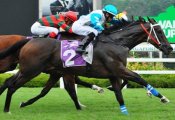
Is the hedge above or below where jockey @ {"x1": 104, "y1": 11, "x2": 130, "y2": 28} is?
below

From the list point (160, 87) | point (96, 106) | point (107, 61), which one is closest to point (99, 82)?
point (160, 87)

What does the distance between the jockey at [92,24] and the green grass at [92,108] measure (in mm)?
1039

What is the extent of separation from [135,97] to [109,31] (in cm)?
269

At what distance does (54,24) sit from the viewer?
34.7 feet

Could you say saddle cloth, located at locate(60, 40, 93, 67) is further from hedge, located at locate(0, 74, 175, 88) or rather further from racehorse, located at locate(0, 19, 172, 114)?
hedge, located at locate(0, 74, 175, 88)

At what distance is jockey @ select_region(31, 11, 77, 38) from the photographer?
10.4 m

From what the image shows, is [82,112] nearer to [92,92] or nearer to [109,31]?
[109,31]

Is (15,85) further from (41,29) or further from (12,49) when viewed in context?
(41,29)

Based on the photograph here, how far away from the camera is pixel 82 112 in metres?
9.67

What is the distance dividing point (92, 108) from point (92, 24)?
4.69ft

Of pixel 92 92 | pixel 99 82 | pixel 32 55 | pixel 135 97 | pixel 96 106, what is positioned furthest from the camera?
pixel 99 82

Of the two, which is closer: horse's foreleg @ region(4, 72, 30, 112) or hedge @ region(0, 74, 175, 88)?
horse's foreleg @ region(4, 72, 30, 112)

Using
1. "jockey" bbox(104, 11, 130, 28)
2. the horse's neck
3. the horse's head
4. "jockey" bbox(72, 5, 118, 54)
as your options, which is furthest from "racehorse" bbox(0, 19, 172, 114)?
the horse's head

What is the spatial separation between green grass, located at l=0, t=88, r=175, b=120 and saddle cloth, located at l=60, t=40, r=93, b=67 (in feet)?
2.51
